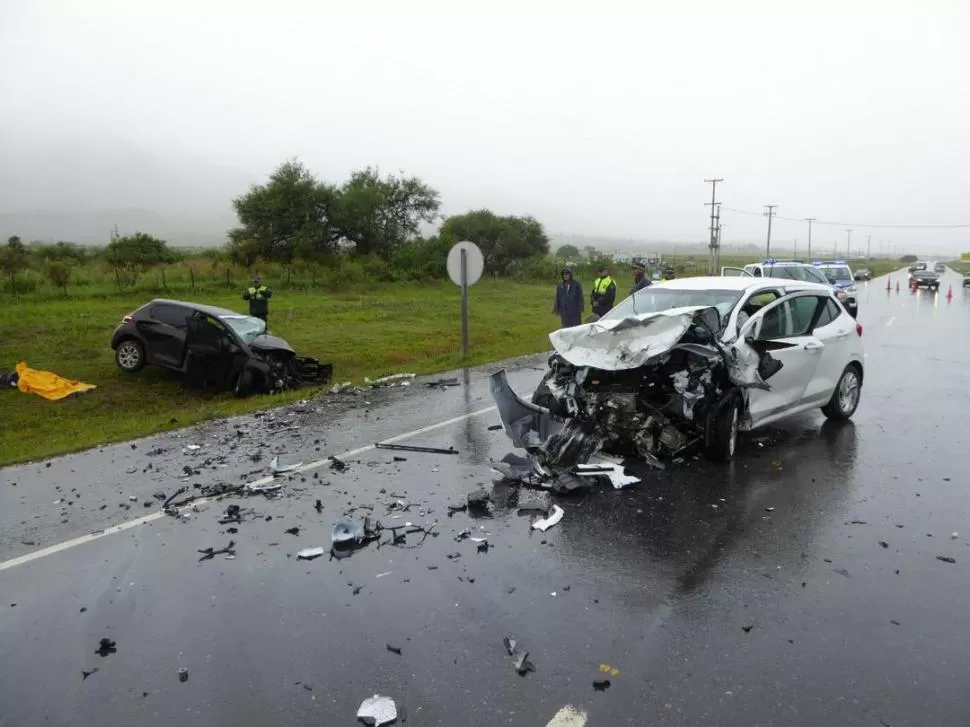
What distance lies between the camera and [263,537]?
211 inches

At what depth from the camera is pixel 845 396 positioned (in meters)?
8.82

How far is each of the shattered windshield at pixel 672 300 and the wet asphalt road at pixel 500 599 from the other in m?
1.61

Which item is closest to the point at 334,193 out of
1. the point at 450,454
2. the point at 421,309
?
the point at 421,309

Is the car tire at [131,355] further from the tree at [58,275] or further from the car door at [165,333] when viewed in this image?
the tree at [58,275]

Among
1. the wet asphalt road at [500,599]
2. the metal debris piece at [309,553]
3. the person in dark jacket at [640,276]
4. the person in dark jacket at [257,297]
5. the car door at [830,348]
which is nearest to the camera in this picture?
the wet asphalt road at [500,599]

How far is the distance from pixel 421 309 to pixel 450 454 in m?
18.5

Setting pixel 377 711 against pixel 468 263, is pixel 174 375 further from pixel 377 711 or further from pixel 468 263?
pixel 377 711

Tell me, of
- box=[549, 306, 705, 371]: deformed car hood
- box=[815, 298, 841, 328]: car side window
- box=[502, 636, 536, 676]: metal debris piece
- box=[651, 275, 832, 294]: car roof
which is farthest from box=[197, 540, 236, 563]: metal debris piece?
box=[815, 298, 841, 328]: car side window

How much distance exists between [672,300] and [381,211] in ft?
143

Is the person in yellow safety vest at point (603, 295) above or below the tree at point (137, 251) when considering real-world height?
below

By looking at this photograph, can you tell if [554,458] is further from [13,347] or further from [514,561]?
[13,347]

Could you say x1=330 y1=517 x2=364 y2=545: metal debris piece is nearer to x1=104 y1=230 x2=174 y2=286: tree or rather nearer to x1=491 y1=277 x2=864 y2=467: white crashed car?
x1=491 y1=277 x2=864 y2=467: white crashed car

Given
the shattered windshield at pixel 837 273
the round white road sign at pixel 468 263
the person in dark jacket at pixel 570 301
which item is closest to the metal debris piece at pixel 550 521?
the person in dark jacket at pixel 570 301

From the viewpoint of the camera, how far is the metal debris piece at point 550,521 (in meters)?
5.45
